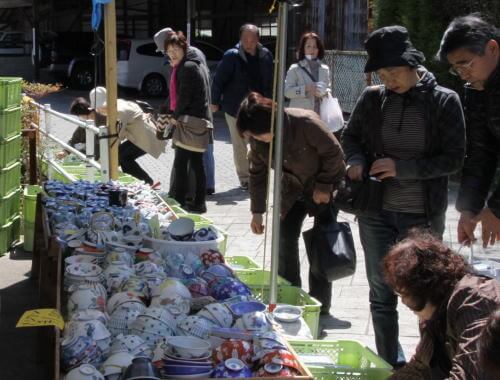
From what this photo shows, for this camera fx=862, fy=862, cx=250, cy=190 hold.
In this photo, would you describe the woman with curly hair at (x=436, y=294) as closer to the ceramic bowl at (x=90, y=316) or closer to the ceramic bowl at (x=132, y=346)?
the ceramic bowl at (x=132, y=346)

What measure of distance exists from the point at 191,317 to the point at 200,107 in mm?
5133

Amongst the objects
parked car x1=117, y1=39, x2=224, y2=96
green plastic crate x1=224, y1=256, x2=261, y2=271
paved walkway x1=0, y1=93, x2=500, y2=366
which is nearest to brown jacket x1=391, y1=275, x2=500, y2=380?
paved walkway x1=0, y1=93, x2=500, y2=366

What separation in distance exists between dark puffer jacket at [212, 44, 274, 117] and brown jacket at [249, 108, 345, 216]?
4.38 meters

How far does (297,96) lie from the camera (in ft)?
27.9

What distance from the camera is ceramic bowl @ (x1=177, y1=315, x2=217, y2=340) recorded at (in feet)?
11.0

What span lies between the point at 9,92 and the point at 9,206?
0.98m

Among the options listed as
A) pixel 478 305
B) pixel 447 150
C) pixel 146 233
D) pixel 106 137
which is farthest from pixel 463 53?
pixel 106 137

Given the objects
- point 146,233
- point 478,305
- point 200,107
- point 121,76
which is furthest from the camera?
point 121,76

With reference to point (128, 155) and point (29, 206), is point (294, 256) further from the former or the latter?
point (128, 155)

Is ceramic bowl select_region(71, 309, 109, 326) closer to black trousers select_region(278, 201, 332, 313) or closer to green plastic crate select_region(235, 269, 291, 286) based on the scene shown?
green plastic crate select_region(235, 269, 291, 286)

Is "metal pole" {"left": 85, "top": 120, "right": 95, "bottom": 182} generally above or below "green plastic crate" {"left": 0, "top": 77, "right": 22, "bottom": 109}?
below

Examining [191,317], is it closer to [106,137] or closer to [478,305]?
[478,305]

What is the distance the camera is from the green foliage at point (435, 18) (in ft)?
36.1

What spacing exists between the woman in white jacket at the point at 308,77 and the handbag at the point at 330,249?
10.8ft
